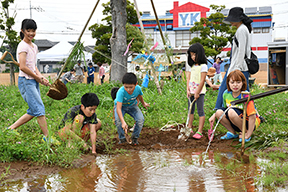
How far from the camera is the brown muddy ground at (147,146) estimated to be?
331 centimetres

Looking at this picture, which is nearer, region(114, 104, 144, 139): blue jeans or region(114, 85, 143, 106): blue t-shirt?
region(114, 85, 143, 106): blue t-shirt

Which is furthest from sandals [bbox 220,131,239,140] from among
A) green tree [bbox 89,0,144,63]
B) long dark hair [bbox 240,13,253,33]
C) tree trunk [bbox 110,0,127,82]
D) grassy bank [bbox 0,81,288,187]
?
green tree [bbox 89,0,144,63]

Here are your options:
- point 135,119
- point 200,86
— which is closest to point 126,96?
point 135,119

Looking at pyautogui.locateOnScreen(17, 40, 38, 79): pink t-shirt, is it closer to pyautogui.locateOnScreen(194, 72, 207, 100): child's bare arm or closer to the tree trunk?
pyautogui.locateOnScreen(194, 72, 207, 100): child's bare arm

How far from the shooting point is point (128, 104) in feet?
15.7

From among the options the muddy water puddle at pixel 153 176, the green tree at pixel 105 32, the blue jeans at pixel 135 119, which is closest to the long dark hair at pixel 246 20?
the muddy water puddle at pixel 153 176

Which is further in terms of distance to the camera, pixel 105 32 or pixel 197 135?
pixel 105 32

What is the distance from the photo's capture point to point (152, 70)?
777 centimetres

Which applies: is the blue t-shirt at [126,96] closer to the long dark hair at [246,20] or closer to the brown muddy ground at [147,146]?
the brown muddy ground at [147,146]

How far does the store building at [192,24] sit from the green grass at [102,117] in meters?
22.8

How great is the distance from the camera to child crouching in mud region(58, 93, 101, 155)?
4020 millimetres

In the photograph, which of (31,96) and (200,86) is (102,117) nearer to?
(31,96)

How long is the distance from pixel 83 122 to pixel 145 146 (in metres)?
1.11

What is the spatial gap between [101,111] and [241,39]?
3737 mm
